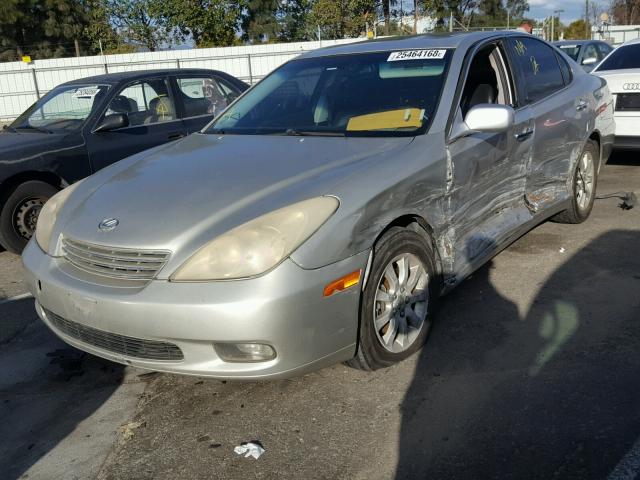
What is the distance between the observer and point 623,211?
591cm

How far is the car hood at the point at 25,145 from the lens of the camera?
5582 mm

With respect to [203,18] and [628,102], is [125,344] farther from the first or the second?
[203,18]

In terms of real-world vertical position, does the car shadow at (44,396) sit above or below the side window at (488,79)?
below

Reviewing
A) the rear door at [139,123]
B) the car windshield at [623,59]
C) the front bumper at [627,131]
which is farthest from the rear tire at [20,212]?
the car windshield at [623,59]

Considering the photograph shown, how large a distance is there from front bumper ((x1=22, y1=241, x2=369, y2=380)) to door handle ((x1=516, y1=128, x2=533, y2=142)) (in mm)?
1853

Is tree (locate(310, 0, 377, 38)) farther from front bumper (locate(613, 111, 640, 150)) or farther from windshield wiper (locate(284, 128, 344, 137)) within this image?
windshield wiper (locate(284, 128, 344, 137))

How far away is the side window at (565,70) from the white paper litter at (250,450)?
12.8ft

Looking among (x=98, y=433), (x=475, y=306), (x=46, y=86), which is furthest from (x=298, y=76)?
(x=46, y=86)

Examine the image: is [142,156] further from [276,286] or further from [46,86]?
[46,86]

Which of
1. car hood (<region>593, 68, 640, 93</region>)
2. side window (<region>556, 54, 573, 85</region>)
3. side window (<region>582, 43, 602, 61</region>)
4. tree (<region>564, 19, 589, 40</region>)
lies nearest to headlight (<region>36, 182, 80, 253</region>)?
side window (<region>556, 54, 573, 85</region>)

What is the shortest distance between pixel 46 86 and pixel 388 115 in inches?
834

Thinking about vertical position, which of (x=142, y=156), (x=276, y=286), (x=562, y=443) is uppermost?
(x=142, y=156)

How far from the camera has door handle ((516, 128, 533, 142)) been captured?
412 cm

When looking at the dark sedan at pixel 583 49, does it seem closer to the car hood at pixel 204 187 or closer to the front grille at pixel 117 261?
the car hood at pixel 204 187
